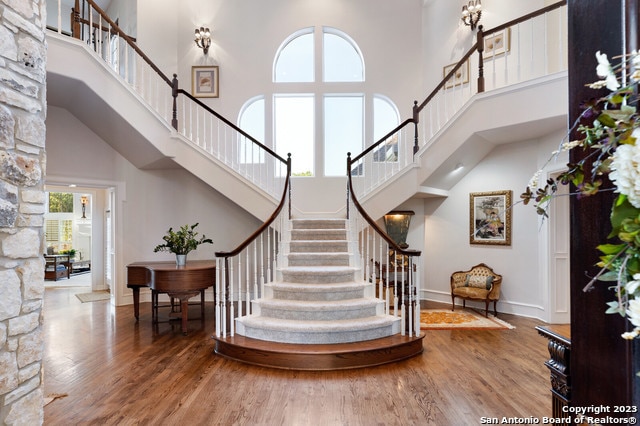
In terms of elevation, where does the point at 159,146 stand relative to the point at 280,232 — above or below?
above

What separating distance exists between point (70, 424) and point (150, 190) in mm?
4710

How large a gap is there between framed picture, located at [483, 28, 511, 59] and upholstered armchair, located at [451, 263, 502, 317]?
3.60 m

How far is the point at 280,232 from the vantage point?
5.14m

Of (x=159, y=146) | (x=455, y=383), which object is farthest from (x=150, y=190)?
(x=455, y=383)

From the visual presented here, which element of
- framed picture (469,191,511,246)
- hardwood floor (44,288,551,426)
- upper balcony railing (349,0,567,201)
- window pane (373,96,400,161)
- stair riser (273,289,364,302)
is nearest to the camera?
hardwood floor (44,288,551,426)

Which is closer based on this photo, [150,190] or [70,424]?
[70,424]

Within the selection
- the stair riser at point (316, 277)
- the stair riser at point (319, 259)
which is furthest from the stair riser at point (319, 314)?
the stair riser at point (319, 259)

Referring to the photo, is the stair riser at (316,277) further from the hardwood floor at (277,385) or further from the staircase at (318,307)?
the hardwood floor at (277,385)

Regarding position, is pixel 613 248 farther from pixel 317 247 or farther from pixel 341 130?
pixel 341 130

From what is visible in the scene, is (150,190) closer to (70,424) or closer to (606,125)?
(70,424)

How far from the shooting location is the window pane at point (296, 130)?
7188 millimetres

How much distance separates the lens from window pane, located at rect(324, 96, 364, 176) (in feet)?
23.5

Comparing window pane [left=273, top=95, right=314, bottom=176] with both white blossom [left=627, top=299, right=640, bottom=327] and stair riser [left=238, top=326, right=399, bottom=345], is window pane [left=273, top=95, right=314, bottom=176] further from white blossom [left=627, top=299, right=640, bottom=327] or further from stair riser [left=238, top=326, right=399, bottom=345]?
white blossom [left=627, top=299, right=640, bottom=327]

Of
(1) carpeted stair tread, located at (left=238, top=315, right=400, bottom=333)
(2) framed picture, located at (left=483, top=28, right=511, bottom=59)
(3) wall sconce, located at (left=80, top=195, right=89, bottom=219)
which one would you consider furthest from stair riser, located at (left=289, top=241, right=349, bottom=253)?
(3) wall sconce, located at (left=80, top=195, right=89, bottom=219)
